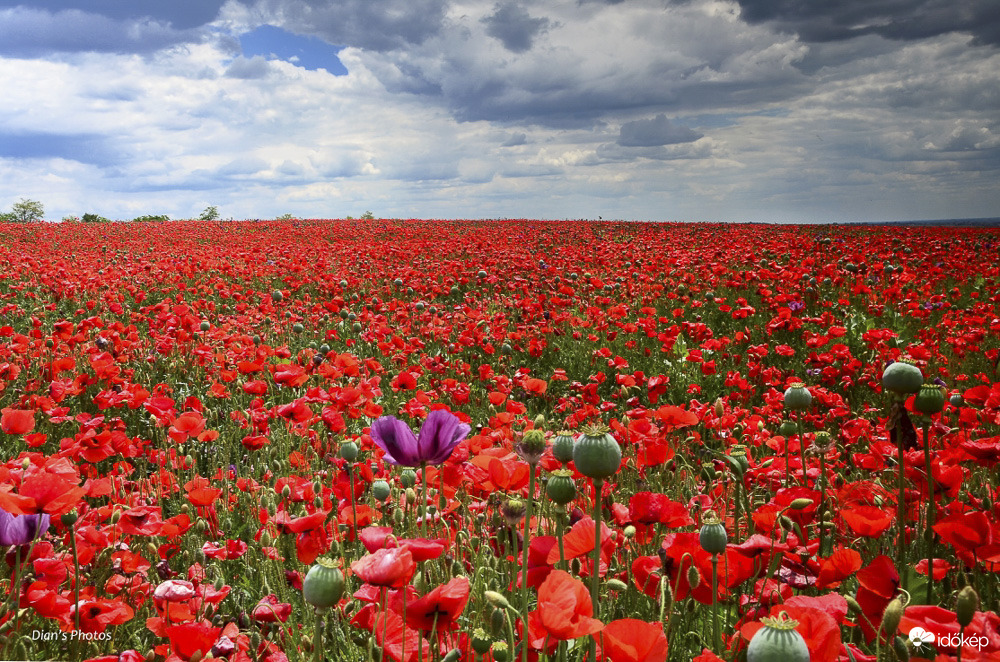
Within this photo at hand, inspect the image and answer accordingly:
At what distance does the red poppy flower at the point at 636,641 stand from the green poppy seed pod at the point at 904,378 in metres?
0.94

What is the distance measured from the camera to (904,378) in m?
1.52

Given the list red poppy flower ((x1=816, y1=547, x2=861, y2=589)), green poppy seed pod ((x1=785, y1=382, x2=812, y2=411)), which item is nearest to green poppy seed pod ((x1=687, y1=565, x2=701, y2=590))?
red poppy flower ((x1=816, y1=547, x2=861, y2=589))

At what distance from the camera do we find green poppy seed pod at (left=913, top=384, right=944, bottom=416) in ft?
5.03

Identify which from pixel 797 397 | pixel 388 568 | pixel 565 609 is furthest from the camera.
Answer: pixel 797 397

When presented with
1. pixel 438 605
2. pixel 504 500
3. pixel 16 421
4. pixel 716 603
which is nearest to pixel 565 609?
pixel 438 605

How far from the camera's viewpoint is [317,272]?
9734mm

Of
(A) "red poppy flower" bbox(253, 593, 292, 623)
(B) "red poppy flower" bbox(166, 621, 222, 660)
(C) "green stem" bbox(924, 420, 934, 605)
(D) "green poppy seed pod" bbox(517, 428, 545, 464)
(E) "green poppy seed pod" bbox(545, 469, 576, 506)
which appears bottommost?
(A) "red poppy flower" bbox(253, 593, 292, 623)

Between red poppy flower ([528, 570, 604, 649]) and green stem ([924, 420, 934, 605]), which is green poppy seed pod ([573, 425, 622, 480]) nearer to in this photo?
red poppy flower ([528, 570, 604, 649])

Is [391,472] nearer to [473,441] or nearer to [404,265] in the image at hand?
[473,441]

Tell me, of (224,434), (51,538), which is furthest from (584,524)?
(224,434)

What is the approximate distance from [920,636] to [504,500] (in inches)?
37.7

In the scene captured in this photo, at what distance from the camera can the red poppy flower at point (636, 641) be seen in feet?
3.22

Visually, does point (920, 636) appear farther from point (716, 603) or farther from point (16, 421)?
point (16, 421)

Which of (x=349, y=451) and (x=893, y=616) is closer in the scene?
(x=893, y=616)
